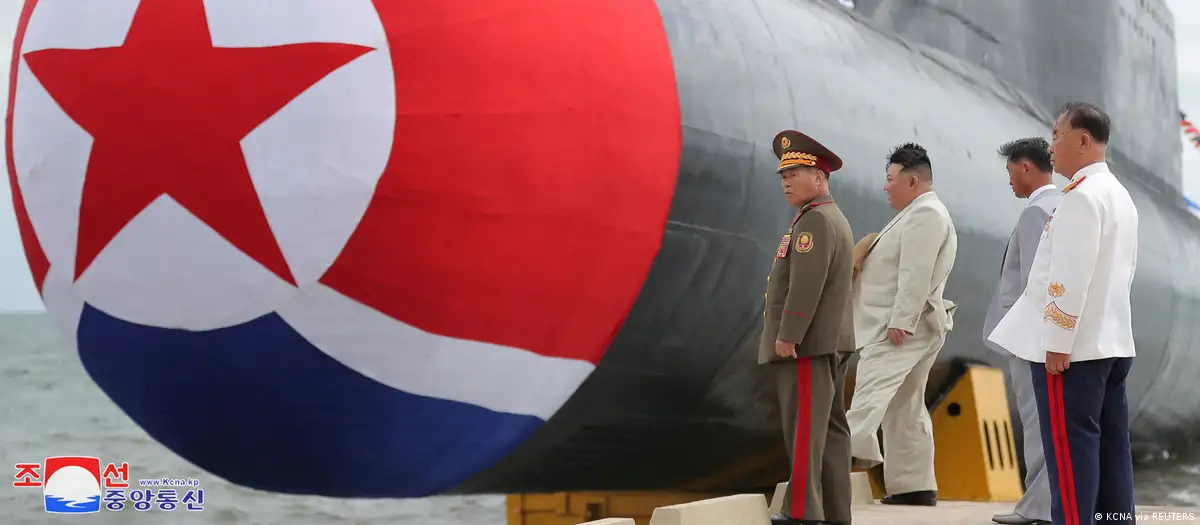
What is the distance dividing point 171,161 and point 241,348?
587mm

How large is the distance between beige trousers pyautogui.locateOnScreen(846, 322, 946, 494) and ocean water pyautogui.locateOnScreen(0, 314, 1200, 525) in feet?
8.30

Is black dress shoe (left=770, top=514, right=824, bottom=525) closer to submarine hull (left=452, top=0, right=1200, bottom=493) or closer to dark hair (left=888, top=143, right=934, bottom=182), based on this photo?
submarine hull (left=452, top=0, right=1200, bottom=493)

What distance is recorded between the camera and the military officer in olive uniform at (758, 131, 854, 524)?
4.29 m

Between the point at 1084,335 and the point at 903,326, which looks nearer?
the point at 1084,335

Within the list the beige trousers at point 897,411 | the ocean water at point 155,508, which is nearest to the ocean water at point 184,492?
the ocean water at point 155,508

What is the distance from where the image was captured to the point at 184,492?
1589 cm

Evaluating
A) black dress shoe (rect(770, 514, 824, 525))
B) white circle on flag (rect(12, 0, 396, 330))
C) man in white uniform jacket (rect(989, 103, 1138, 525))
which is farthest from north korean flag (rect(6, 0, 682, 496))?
man in white uniform jacket (rect(989, 103, 1138, 525))

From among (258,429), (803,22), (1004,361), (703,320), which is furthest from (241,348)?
(1004,361)

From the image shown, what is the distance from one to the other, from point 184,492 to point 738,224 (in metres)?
12.7

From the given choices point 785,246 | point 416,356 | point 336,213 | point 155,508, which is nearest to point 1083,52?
point 785,246

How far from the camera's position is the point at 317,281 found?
3.83 m

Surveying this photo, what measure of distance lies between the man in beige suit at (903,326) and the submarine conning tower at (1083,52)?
1.73 metres

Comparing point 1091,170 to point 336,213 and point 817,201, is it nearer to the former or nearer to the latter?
point 817,201

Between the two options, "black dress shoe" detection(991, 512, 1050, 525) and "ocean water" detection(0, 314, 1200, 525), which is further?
"ocean water" detection(0, 314, 1200, 525)
